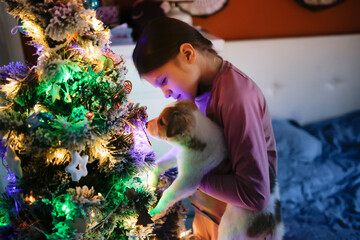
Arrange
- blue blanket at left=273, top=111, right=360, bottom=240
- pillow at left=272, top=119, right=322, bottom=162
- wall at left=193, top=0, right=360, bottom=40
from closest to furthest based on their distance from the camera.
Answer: blue blanket at left=273, top=111, right=360, bottom=240 < pillow at left=272, top=119, right=322, bottom=162 < wall at left=193, top=0, right=360, bottom=40

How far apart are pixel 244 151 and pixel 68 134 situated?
0.37 m

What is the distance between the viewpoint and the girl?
2.11ft

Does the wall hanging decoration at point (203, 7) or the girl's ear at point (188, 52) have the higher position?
the girl's ear at point (188, 52)

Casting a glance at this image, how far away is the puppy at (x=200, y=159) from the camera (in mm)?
676

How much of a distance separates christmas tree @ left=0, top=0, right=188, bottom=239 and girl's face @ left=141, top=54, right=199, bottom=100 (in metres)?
0.09

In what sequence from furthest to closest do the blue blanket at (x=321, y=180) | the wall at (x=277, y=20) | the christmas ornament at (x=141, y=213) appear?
the wall at (x=277, y=20) < the blue blanket at (x=321, y=180) < the christmas ornament at (x=141, y=213)

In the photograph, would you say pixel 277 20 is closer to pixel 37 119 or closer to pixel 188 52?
pixel 188 52

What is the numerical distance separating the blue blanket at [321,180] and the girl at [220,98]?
92 centimetres

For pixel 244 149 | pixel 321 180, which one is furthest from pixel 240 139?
pixel 321 180

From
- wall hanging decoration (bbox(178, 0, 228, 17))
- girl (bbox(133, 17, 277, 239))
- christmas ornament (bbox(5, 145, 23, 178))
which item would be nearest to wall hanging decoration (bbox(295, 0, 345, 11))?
wall hanging decoration (bbox(178, 0, 228, 17))

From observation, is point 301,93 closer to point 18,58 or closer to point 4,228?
point 18,58

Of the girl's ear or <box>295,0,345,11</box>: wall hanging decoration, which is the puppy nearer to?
the girl's ear

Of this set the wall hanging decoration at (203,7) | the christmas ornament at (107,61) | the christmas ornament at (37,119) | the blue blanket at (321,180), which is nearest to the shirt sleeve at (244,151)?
the christmas ornament at (107,61)

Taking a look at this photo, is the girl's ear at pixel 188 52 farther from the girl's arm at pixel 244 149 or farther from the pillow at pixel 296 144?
the pillow at pixel 296 144
